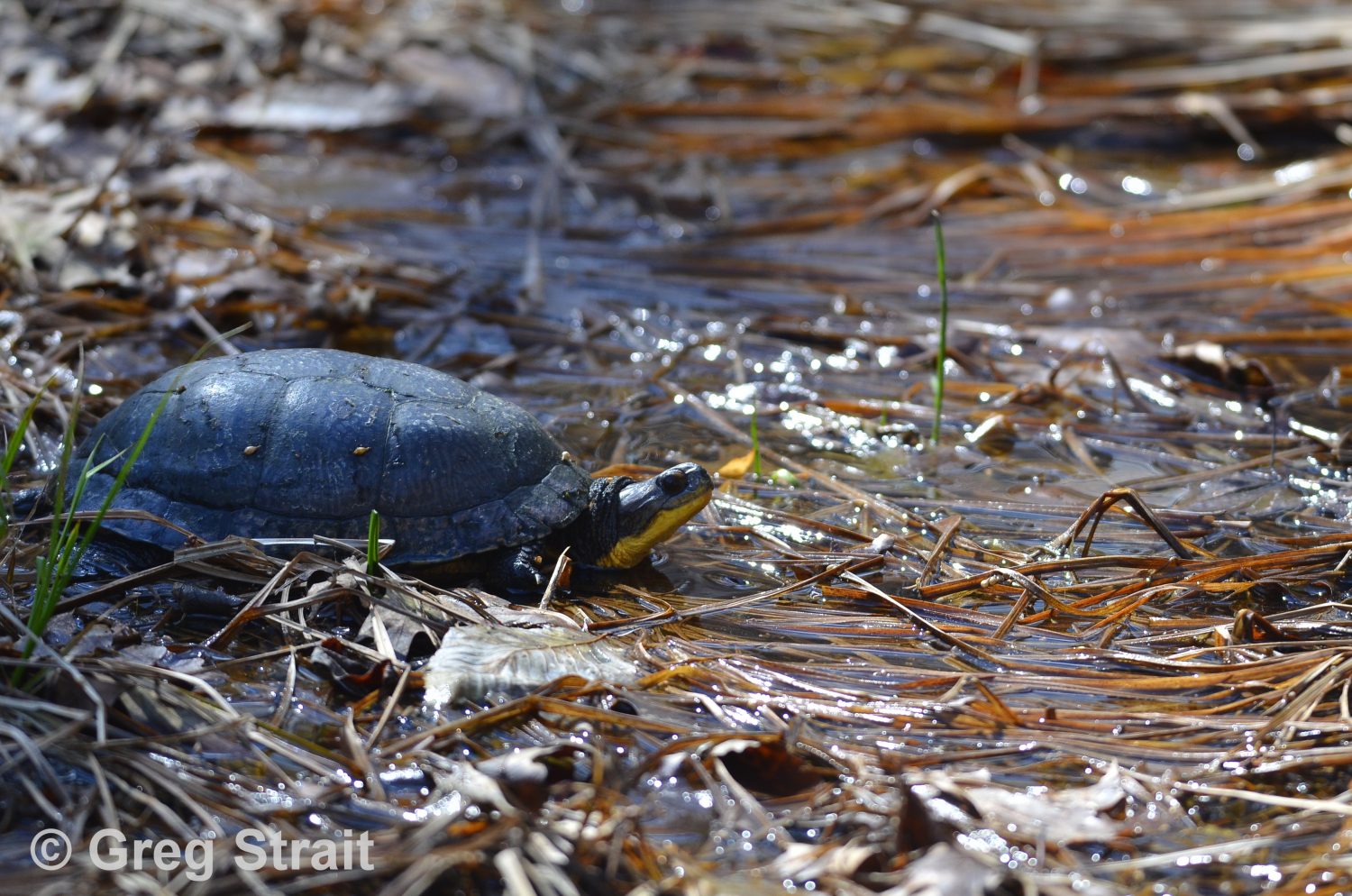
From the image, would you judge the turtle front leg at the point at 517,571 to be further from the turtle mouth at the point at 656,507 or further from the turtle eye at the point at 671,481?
the turtle eye at the point at 671,481

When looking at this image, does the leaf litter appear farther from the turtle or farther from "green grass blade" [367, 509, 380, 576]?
the turtle

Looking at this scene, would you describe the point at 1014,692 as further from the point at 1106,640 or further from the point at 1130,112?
the point at 1130,112

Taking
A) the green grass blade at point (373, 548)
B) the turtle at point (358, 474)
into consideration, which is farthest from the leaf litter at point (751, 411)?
the turtle at point (358, 474)

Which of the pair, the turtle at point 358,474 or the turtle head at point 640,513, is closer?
the turtle at point 358,474

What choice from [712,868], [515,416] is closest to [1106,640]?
[712,868]

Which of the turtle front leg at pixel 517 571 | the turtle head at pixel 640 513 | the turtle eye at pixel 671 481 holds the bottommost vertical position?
the turtle front leg at pixel 517 571

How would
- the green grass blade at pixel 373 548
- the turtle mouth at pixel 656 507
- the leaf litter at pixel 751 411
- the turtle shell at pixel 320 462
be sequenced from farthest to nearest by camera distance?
the turtle mouth at pixel 656 507 < the turtle shell at pixel 320 462 < the green grass blade at pixel 373 548 < the leaf litter at pixel 751 411

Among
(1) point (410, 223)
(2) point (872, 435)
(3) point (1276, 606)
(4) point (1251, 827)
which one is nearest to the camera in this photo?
(4) point (1251, 827)

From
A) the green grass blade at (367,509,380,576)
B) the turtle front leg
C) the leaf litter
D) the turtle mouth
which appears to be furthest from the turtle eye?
the green grass blade at (367,509,380,576)

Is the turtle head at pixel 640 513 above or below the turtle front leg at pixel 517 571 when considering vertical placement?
above
